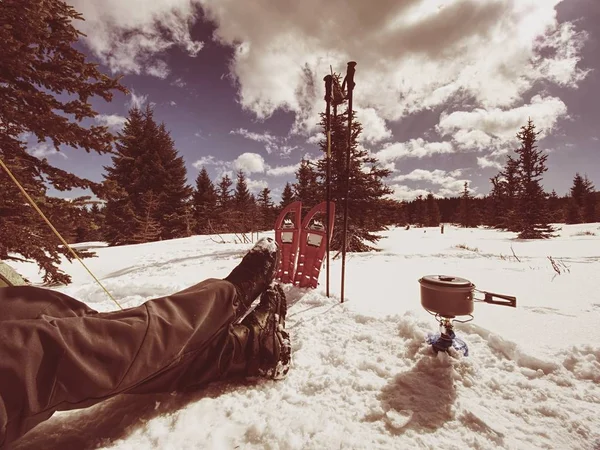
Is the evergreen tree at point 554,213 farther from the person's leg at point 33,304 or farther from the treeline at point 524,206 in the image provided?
the person's leg at point 33,304

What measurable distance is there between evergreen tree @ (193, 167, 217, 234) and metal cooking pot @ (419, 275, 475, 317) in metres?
25.6

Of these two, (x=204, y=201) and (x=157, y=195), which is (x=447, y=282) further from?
(x=204, y=201)

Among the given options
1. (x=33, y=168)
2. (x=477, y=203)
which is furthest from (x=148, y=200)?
(x=477, y=203)

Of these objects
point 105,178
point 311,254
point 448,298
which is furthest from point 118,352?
point 105,178

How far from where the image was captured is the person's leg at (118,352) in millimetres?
963

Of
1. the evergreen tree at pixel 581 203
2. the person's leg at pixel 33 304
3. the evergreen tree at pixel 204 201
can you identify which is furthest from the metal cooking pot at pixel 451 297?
the evergreen tree at pixel 581 203

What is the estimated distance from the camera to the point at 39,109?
4.26m

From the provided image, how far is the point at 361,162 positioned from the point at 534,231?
44.6ft

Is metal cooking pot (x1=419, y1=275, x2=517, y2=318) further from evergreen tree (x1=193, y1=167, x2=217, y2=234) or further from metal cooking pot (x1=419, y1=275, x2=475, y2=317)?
evergreen tree (x1=193, y1=167, x2=217, y2=234)

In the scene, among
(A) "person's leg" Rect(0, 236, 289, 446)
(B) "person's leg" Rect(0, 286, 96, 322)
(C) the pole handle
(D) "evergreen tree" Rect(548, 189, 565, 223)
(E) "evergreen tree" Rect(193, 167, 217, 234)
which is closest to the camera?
(A) "person's leg" Rect(0, 236, 289, 446)

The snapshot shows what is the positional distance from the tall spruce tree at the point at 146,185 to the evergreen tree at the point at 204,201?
3.51 meters

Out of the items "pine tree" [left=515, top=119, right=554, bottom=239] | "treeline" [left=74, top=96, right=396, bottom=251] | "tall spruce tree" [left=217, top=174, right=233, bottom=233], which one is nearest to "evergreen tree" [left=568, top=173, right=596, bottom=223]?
"pine tree" [left=515, top=119, right=554, bottom=239]

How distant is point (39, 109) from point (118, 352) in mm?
5286

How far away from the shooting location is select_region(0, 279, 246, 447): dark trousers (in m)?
0.96
